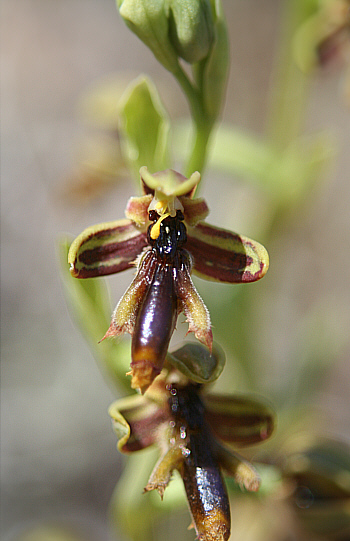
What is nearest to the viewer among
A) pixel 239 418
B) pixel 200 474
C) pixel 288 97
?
pixel 200 474

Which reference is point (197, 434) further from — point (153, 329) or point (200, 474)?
point (153, 329)

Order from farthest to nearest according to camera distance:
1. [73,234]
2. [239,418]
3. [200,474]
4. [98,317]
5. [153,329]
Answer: [73,234] → [98,317] → [239,418] → [200,474] → [153,329]

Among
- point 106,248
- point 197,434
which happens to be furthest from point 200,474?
point 106,248

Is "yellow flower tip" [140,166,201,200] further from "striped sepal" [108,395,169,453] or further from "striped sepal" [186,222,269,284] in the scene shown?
"striped sepal" [108,395,169,453]

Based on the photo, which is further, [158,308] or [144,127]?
[144,127]

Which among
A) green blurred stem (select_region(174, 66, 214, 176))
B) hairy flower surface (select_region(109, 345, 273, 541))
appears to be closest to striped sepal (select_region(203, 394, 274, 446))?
hairy flower surface (select_region(109, 345, 273, 541))

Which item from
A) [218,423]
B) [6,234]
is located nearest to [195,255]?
[218,423]

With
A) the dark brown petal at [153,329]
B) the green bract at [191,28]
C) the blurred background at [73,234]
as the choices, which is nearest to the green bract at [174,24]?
the green bract at [191,28]

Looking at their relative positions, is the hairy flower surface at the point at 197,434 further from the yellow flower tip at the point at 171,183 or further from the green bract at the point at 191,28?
the green bract at the point at 191,28
